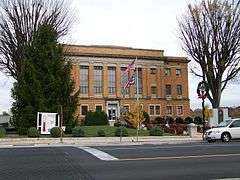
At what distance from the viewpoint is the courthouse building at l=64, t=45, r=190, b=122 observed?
282 feet

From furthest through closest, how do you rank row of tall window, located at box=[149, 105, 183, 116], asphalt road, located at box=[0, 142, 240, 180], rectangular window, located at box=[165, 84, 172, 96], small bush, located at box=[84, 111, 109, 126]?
1. rectangular window, located at box=[165, 84, 172, 96]
2. row of tall window, located at box=[149, 105, 183, 116]
3. small bush, located at box=[84, 111, 109, 126]
4. asphalt road, located at box=[0, 142, 240, 180]

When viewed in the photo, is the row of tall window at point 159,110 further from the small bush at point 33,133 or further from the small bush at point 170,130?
the small bush at point 33,133

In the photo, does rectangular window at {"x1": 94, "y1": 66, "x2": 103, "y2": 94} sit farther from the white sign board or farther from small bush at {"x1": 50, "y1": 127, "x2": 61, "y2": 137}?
small bush at {"x1": 50, "y1": 127, "x2": 61, "y2": 137}

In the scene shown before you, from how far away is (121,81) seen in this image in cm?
8662

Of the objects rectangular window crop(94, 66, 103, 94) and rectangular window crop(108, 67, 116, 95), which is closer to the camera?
rectangular window crop(94, 66, 103, 94)

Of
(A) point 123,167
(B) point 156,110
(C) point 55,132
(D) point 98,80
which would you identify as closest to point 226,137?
(C) point 55,132

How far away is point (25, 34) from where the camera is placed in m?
43.9

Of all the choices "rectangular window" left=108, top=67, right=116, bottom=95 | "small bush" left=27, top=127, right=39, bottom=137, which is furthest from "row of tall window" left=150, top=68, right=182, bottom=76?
"small bush" left=27, top=127, right=39, bottom=137

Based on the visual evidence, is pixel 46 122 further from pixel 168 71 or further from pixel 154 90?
pixel 168 71

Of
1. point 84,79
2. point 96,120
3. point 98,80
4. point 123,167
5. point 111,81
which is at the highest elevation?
point 84,79

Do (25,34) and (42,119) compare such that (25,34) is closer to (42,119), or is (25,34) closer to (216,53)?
(42,119)

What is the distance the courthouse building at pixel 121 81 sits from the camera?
8594 cm

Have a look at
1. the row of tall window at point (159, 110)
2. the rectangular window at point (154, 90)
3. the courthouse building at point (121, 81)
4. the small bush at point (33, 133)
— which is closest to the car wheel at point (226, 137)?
the small bush at point (33, 133)

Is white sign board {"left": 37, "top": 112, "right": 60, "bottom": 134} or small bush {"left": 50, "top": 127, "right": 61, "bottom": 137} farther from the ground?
white sign board {"left": 37, "top": 112, "right": 60, "bottom": 134}
